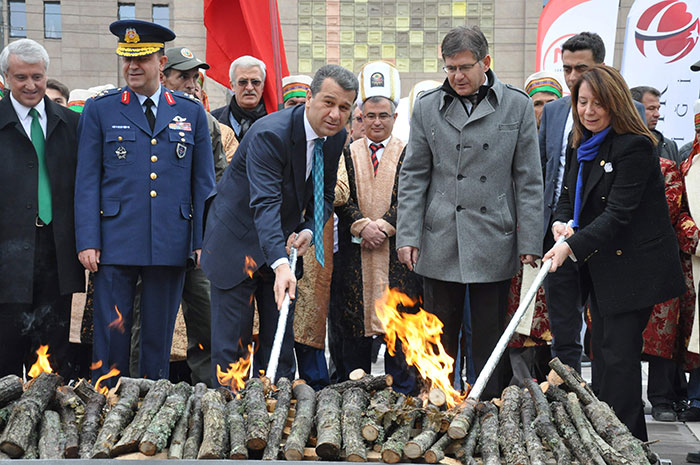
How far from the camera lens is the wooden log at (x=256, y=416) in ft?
11.6

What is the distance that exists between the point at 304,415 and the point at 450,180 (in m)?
1.80

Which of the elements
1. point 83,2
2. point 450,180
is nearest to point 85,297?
point 450,180

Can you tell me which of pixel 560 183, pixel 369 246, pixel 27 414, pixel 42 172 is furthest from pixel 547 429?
pixel 42 172

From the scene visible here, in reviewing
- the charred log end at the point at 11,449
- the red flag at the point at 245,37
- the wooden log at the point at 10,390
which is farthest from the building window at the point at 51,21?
the charred log end at the point at 11,449

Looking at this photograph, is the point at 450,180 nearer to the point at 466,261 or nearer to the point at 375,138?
the point at 466,261

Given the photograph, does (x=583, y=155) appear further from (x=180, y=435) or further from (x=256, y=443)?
(x=180, y=435)

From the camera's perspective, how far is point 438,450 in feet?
11.6

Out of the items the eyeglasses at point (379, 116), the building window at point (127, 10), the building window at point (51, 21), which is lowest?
the eyeglasses at point (379, 116)

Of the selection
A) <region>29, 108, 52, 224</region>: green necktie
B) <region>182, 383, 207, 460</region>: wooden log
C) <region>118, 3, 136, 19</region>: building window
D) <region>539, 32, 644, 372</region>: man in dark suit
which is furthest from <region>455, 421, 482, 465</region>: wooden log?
<region>118, 3, 136, 19</region>: building window

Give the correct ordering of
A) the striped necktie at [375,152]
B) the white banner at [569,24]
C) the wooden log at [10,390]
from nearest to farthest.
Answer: the wooden log at [10,390]
the striped necktie at [375,152]
the white banner at [569,24]

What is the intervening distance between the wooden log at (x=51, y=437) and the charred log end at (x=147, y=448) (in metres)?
0.31

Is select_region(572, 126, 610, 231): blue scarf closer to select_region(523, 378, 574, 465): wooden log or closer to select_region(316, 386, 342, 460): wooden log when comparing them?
select_region(523, 378, 574, 465): wooden log

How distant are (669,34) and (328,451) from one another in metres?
7.45

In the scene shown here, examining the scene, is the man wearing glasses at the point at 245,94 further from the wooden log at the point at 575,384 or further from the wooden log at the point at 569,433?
the wooden log at the point at 569,433
